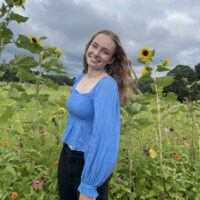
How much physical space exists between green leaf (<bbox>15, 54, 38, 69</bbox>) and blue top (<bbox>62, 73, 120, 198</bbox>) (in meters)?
0.64

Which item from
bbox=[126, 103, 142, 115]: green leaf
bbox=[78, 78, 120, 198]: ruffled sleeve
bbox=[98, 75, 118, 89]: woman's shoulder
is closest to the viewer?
bbox=[78, 78, 120, 198]: ruffled sleeve

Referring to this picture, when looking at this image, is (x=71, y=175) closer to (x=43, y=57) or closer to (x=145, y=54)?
(x=43, y=57)

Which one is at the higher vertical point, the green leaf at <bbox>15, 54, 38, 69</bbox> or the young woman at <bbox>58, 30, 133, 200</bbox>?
the green leaf at <bbox>15, 54, 38, 69</bbox>

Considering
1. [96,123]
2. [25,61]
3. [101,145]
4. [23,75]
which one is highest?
[25,61]

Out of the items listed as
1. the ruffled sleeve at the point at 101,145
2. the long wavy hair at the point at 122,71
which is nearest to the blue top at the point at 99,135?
the ruffled sleeve at the point at 101,145

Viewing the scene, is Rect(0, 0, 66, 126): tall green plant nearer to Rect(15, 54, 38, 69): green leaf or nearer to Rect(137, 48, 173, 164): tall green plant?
Rect(15, 54, 38, 69): green leaf

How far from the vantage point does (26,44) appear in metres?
1.47

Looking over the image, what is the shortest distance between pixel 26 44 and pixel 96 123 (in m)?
0.97

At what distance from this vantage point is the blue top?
998 millimetres

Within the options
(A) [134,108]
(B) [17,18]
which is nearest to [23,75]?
(B) [17,18]

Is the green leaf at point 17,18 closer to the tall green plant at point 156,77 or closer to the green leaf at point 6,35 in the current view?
the green leaf at point 6,35

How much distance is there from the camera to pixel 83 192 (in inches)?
39.6

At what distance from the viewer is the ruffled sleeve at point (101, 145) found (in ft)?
3.26

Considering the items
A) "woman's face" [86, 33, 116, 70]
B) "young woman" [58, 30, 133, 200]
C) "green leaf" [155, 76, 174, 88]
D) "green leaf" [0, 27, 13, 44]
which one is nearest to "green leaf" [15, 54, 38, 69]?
"green leaf" [0, 27, 13, 44]
